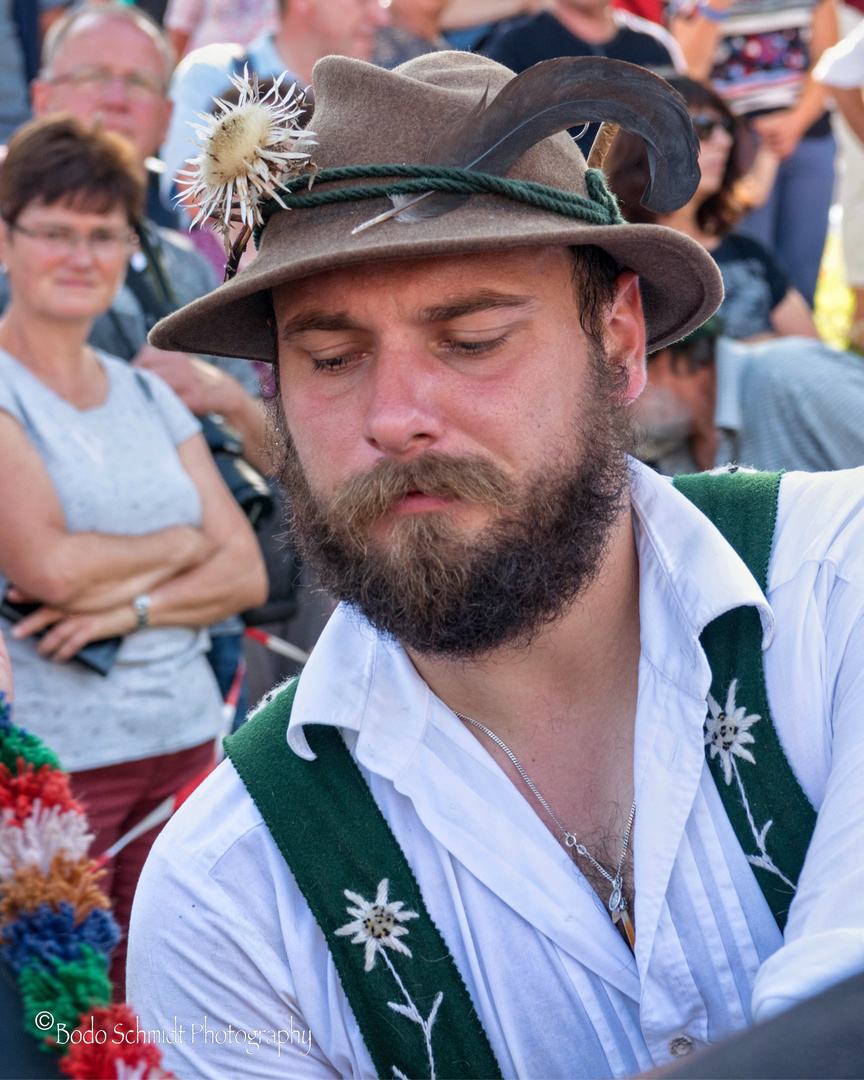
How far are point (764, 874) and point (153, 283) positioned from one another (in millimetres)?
2807

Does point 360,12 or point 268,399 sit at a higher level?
point 360,12

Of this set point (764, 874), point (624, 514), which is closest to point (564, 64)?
→ point (624, 514)

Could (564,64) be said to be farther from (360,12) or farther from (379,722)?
(360,12)

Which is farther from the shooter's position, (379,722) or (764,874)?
(379,722)

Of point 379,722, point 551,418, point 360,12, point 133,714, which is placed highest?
point 360,12

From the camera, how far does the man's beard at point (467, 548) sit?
1.69 metres

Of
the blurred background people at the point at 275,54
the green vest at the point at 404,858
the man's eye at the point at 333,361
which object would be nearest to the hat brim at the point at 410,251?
the man's eye at the point at 333,361

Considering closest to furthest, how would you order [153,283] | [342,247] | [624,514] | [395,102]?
[342,247] → [395,102] → [624,514] → [153,283]

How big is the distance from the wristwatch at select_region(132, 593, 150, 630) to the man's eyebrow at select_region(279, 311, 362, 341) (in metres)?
1.48

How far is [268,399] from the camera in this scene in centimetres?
233

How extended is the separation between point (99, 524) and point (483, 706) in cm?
155

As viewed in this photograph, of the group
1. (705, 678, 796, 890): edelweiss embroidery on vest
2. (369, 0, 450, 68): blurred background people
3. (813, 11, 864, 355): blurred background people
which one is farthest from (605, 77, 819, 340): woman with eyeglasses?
(705, 678, 796, 890): edelweiss embroidery on vest

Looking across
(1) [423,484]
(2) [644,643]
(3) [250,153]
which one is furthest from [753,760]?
(3) [250,153]

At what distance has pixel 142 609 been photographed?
123 inches
